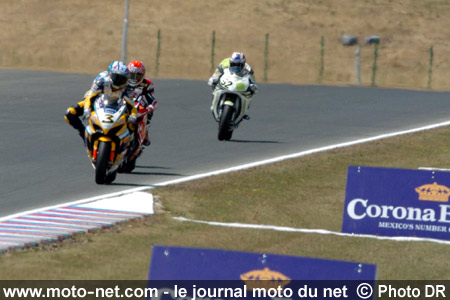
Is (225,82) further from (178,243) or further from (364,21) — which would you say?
(364,21)

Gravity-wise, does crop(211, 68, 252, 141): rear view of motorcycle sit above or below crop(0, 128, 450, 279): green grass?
above

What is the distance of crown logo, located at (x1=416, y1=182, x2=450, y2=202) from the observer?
37.6 feet

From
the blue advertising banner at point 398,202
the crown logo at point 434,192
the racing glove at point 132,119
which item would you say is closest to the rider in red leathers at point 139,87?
the racing glove at point 132,119

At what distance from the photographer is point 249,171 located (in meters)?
17.1

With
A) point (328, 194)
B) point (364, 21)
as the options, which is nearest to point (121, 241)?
point (328, 194)

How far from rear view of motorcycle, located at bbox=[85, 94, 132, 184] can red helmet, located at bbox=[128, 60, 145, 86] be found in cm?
158

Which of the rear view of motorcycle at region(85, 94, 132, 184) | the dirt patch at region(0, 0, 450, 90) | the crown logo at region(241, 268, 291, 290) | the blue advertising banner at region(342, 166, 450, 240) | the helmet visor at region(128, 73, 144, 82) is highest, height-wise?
the dirt patch at region(0, 0, 450, 90)

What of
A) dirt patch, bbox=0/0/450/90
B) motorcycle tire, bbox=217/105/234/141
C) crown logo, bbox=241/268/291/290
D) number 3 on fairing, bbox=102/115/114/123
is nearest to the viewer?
crown logo, bbox=241/268/291/290

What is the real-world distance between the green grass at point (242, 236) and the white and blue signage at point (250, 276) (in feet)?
9.43

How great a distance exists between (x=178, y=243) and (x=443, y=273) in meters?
2.62

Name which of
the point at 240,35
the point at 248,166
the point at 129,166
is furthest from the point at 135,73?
the point at 240,35

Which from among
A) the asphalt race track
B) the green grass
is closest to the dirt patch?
the asphalt race track

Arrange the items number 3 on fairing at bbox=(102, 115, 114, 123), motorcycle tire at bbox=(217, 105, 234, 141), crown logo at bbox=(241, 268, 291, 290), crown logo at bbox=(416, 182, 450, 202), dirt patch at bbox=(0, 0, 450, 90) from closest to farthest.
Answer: crown logo at bbox=(241, 268, 291, 290), crown logo at bbox=(416, 182, 450, 202), number 3 on fairing at bbox=(102, 115, 114, 123), motorcycle tire at bbox=(217, 105, 234, 141), dirt patch at bbox=(0, 0, 450, 90)

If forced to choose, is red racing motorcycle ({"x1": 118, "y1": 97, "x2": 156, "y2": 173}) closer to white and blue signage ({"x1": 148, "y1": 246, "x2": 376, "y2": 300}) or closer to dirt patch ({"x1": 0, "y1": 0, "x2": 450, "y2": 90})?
white and blue signage ({"x1": 148, "y1": 246, "x2": 376, "y2": 300})
